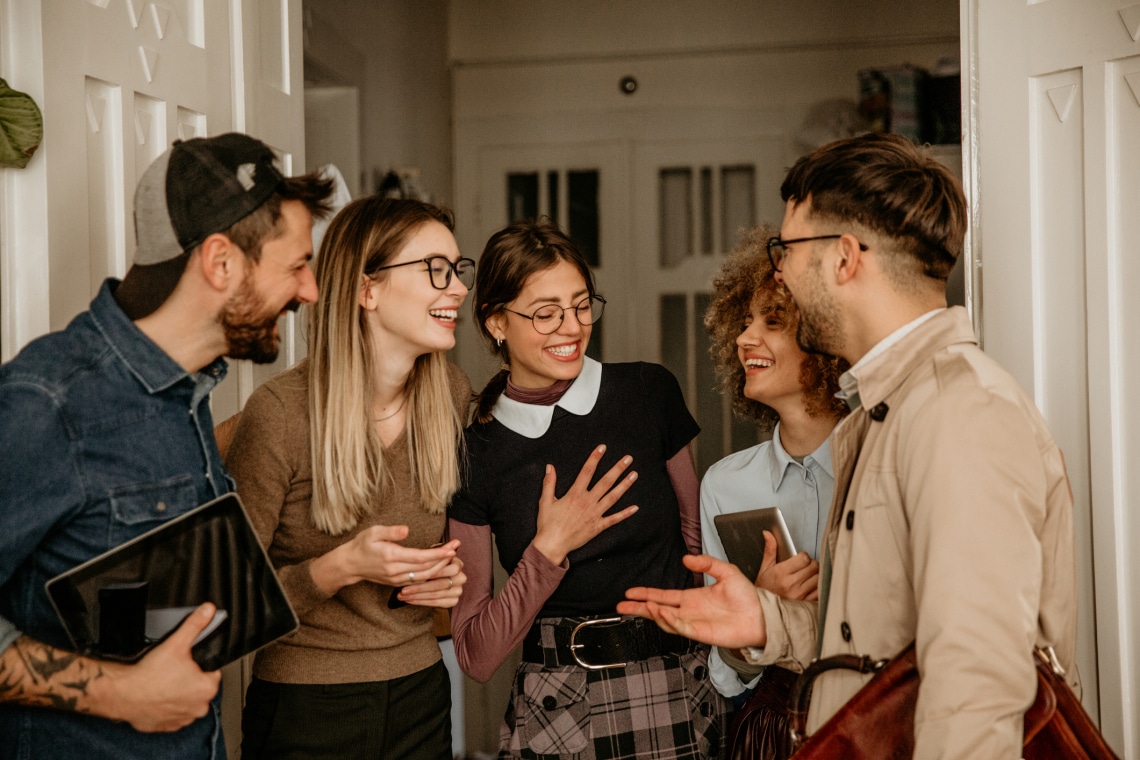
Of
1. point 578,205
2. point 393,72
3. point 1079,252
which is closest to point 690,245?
point 578,205

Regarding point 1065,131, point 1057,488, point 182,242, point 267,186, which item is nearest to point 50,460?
point 182,242

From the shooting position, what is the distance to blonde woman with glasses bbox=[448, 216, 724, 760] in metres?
1.94

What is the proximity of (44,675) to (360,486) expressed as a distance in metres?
0.67

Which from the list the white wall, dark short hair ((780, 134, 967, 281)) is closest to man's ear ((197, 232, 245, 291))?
dark short hair ((780, 134, 967, 281))

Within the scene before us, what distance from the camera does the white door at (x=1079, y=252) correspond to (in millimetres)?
1759

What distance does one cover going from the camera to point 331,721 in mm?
1818

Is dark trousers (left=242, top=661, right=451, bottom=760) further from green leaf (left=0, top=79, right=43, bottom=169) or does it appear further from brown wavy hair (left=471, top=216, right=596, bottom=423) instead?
green leaf (left=0, top=79, right=43, bottom=169)

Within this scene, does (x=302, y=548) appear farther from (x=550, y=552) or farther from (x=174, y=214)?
(x=174, y=214)

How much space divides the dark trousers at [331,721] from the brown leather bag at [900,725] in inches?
32.7

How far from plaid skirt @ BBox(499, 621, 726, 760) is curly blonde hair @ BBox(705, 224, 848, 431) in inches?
24.8

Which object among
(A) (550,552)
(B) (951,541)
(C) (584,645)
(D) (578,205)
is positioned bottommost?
(C) (584,645)

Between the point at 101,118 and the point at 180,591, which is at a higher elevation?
the point at 101,118

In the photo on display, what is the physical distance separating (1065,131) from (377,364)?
140 cm

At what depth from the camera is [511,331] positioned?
2.15 meters
